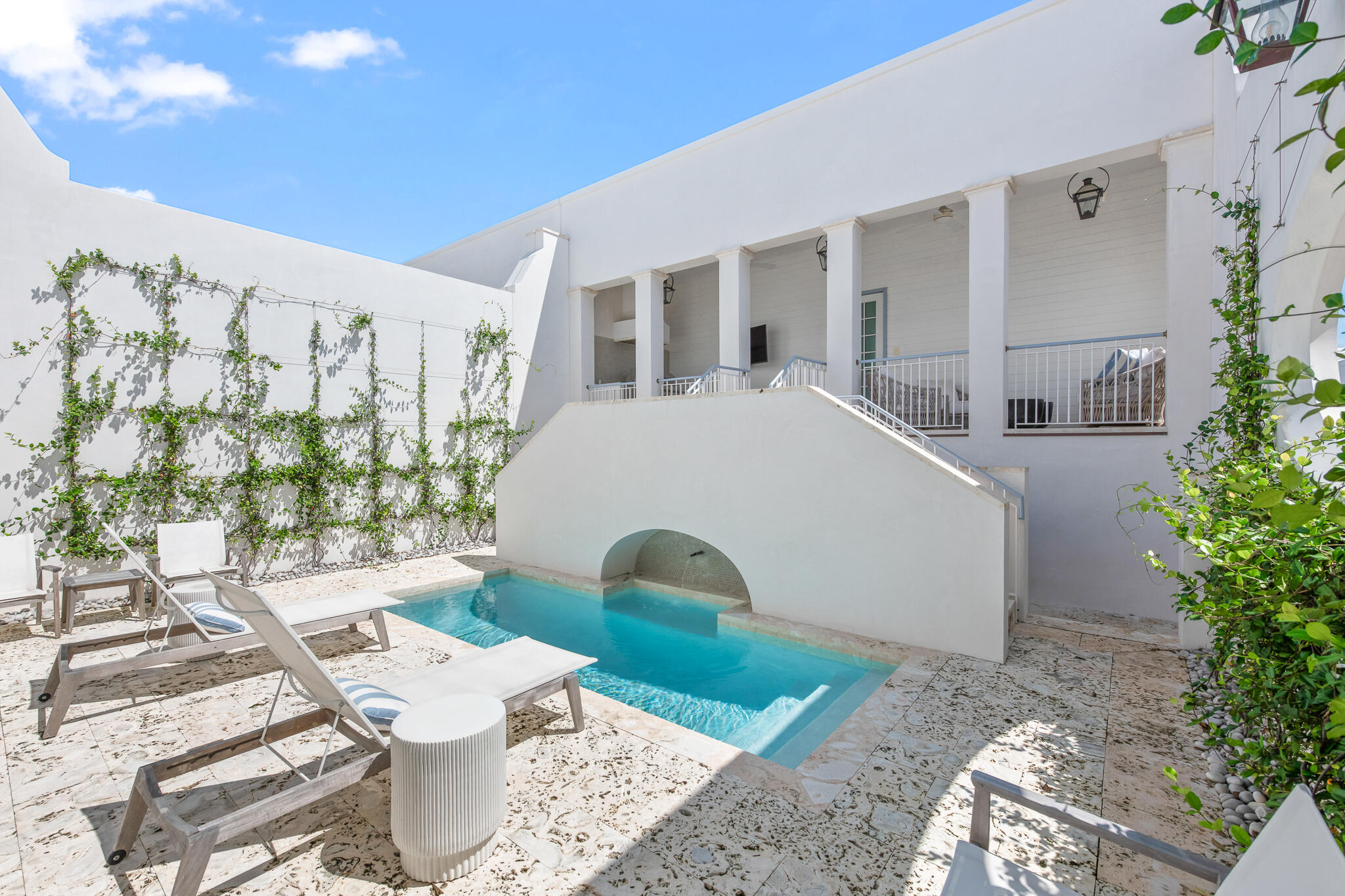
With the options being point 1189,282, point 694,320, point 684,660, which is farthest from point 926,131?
point 684,660

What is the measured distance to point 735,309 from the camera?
9.26 meters

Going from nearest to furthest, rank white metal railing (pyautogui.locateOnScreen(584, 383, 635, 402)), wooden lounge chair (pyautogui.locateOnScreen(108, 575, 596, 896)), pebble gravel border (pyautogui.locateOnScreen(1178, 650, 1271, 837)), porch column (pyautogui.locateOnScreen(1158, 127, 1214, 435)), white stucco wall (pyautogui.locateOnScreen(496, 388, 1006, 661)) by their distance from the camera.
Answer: wooden lounge chair (pyautogui.locateOnScreen(108, 575, 596, 896)), pebble gravel border (pyautogui.locateOnScreen(1178, 650, 1271, 837)), white stucco wall (pyautogui.locateOnScreen(496, 388, 1006, 661)), porch column (pyautogui.locateOnScreen(1158, 127, 1214, 435)), white metal railing (pyautogui.locateOnScreen(584, 383, 635, 402))

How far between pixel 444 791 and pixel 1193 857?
2.44 meters

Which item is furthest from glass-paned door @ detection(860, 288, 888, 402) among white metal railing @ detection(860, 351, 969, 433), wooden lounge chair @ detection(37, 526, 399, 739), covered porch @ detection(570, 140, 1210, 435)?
wooden lounge chair @ detection(37, 526, 399, 739)

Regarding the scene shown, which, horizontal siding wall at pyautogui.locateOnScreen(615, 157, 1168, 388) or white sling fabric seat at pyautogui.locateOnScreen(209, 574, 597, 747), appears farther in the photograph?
horizontal siding wall at pyautogui.locateOnScreen(615, 157, 1168, 388)

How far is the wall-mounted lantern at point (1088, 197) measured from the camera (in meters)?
7.27

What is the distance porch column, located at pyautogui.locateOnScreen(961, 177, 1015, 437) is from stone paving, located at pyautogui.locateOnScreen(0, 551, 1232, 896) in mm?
3371

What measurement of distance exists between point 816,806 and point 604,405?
5.41 m

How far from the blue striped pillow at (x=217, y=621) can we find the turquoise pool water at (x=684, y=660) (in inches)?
79.9

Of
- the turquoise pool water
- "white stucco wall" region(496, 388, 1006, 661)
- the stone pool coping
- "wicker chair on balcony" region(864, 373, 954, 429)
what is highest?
"wicker chair on balcony" region(864, 373, 954, 429)

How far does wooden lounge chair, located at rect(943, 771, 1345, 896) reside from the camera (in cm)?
108

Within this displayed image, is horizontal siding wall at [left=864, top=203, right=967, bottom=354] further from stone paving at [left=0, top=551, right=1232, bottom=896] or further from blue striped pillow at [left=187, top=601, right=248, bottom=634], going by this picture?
blue striped pillow at [left=187, top=601, right=248, bottom=634]

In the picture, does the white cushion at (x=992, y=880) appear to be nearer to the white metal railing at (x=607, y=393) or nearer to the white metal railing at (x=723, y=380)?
the white metal railing at (x=723, y=380)

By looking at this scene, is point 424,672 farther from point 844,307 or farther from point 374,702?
point 844,307
